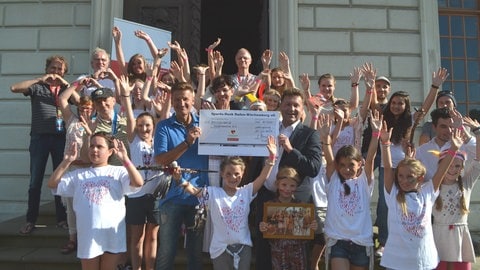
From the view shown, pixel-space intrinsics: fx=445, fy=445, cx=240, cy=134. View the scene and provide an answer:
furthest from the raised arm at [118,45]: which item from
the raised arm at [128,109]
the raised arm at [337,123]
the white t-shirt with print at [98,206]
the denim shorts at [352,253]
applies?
the denim shorts at [352,253]

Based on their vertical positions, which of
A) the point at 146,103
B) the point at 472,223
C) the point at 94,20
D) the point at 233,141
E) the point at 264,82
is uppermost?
the point at 94,20

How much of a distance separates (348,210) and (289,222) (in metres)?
0.53

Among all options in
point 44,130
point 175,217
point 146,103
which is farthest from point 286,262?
point 44,130

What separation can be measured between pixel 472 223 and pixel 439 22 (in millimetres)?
3868

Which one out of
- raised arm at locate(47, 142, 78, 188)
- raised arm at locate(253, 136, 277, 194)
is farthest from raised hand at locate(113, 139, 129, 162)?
raised arm at locate(253, 136, 277, 194)

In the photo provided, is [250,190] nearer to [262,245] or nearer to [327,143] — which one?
[262,245]

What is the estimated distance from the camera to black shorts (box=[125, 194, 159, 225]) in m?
4.29

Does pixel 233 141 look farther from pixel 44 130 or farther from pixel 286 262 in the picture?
pixel 44 130

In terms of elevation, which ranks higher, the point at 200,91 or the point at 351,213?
the point at 200,91

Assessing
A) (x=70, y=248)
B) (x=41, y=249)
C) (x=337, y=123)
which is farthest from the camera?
(x=41, y=249)

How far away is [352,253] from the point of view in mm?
3838

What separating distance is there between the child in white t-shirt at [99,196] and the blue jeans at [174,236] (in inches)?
12.9

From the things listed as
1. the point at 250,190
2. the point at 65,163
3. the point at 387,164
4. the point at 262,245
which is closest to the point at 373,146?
the point at 387,164

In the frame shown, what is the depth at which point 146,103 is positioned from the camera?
5008mm
